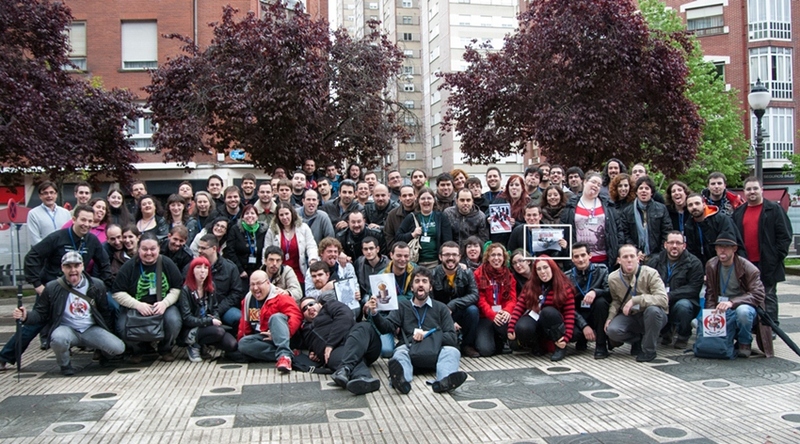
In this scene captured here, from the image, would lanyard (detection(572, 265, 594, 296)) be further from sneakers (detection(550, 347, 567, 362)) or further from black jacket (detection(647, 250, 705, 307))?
black jacket (detection(647, 250, 705, 307))

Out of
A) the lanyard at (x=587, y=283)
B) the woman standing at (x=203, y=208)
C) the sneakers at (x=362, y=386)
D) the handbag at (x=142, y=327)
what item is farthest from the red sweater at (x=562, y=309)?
the woman standing at (x=203, y=208)

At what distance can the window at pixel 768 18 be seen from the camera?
3669cm

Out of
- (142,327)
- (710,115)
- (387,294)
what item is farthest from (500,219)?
(710,115)

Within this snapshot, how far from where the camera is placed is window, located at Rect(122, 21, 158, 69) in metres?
25.4

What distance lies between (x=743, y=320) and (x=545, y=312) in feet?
6.93

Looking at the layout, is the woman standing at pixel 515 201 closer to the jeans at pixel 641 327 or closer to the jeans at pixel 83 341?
the jeans at pixel 641 327

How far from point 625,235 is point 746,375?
8.08 ft

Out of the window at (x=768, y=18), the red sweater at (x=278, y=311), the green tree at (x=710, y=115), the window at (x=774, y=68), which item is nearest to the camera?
the red sweater at (x=278, y=311)

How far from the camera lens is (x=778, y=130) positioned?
37.7m

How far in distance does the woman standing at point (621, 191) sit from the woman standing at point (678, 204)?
46 centimetres

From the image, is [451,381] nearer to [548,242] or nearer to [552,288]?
[552,288]

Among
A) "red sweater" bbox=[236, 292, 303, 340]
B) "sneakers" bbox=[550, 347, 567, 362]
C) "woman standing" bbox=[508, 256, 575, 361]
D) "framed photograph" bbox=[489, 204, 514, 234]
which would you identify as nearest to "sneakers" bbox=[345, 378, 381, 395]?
"red sweater" bbox=[236, 292, 303, 340]

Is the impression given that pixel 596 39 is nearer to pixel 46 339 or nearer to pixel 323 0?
pixel 46 339

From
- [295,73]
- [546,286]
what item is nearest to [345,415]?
[546,286]
